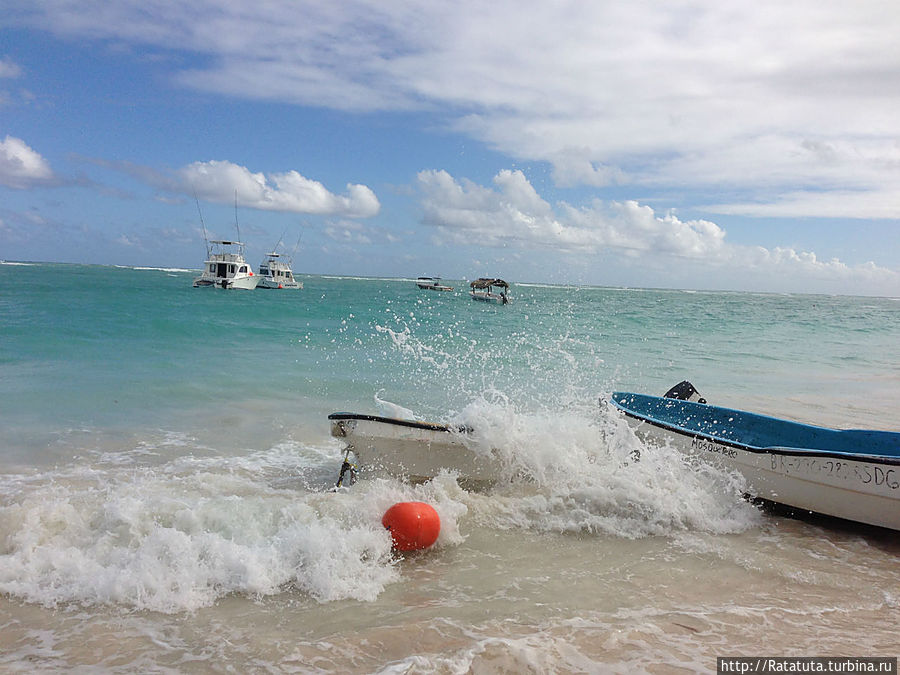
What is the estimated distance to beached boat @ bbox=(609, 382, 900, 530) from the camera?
20.0ft

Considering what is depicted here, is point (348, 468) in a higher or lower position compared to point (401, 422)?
lower

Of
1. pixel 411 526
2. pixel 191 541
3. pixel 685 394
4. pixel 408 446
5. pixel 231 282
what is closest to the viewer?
pixel 191 541

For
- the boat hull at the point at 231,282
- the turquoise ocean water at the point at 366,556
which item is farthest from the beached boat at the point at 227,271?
the turquoise ocean water at the point at 366,556

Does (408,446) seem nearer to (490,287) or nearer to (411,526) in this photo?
(411,526)

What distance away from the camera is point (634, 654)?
13.2 feet

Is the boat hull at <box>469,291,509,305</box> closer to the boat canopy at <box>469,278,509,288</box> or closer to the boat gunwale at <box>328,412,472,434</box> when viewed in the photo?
the boat canopy at <box>469,278,509,288</box>

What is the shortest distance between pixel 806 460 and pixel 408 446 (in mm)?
4366

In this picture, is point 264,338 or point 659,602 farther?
point 264,338

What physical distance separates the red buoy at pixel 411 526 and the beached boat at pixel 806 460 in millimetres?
3578

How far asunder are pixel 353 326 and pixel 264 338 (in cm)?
870

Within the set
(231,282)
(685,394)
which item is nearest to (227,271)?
(231,282)

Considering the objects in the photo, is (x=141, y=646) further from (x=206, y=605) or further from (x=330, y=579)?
(x=330, y=579)

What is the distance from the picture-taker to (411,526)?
551cm

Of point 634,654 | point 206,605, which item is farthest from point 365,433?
point 634,654
